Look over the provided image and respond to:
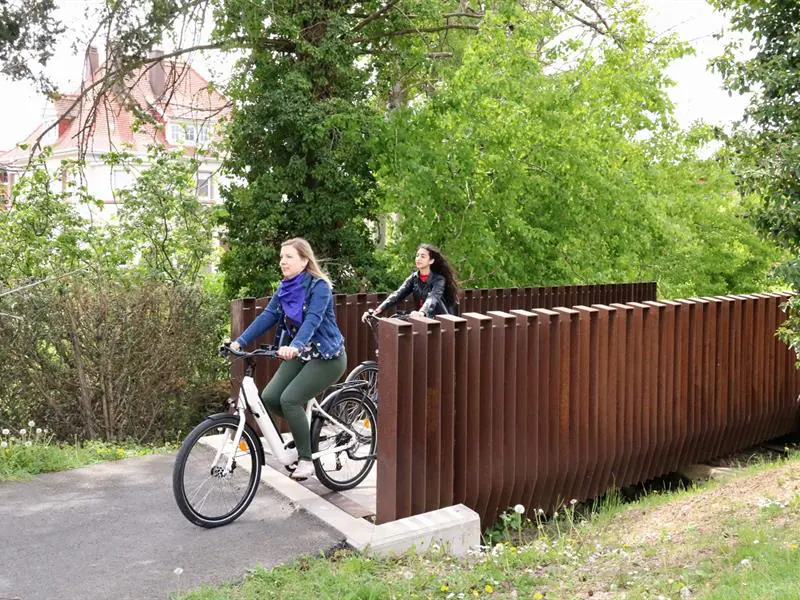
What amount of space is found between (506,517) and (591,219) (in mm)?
7741

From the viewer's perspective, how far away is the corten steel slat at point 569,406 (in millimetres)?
6875

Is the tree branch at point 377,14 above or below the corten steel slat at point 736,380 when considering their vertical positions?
above

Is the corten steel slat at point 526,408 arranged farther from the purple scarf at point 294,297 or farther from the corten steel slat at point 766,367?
the corten steel slat at point 766,367

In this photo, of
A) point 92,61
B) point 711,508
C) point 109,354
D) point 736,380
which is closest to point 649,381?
point 711,508

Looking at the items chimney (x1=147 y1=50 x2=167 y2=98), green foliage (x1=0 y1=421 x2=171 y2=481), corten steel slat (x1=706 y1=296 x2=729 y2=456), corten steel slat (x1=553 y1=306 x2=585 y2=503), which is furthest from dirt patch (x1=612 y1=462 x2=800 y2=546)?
chimney (x1=147 y1=50 x2=167 y2=98)

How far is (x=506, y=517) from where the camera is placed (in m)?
6.36

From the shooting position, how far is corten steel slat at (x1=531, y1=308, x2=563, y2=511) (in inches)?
265

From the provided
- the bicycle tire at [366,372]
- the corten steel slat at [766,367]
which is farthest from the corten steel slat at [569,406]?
the corten steel slat at [766,367]

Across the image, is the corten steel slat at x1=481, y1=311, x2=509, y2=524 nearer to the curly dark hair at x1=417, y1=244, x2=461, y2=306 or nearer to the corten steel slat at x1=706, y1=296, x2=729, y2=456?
the curly dark hair at x1=417, y1=244, x2=461, y2=306

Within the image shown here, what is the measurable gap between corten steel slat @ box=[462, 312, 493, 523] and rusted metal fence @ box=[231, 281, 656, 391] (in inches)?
100

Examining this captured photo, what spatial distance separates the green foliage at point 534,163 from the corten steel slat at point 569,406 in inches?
219

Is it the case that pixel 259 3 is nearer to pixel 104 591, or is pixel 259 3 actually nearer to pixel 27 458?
pixel 27 458

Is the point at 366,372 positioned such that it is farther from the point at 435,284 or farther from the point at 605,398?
the point at 605,398

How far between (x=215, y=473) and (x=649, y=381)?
4.03 metres
